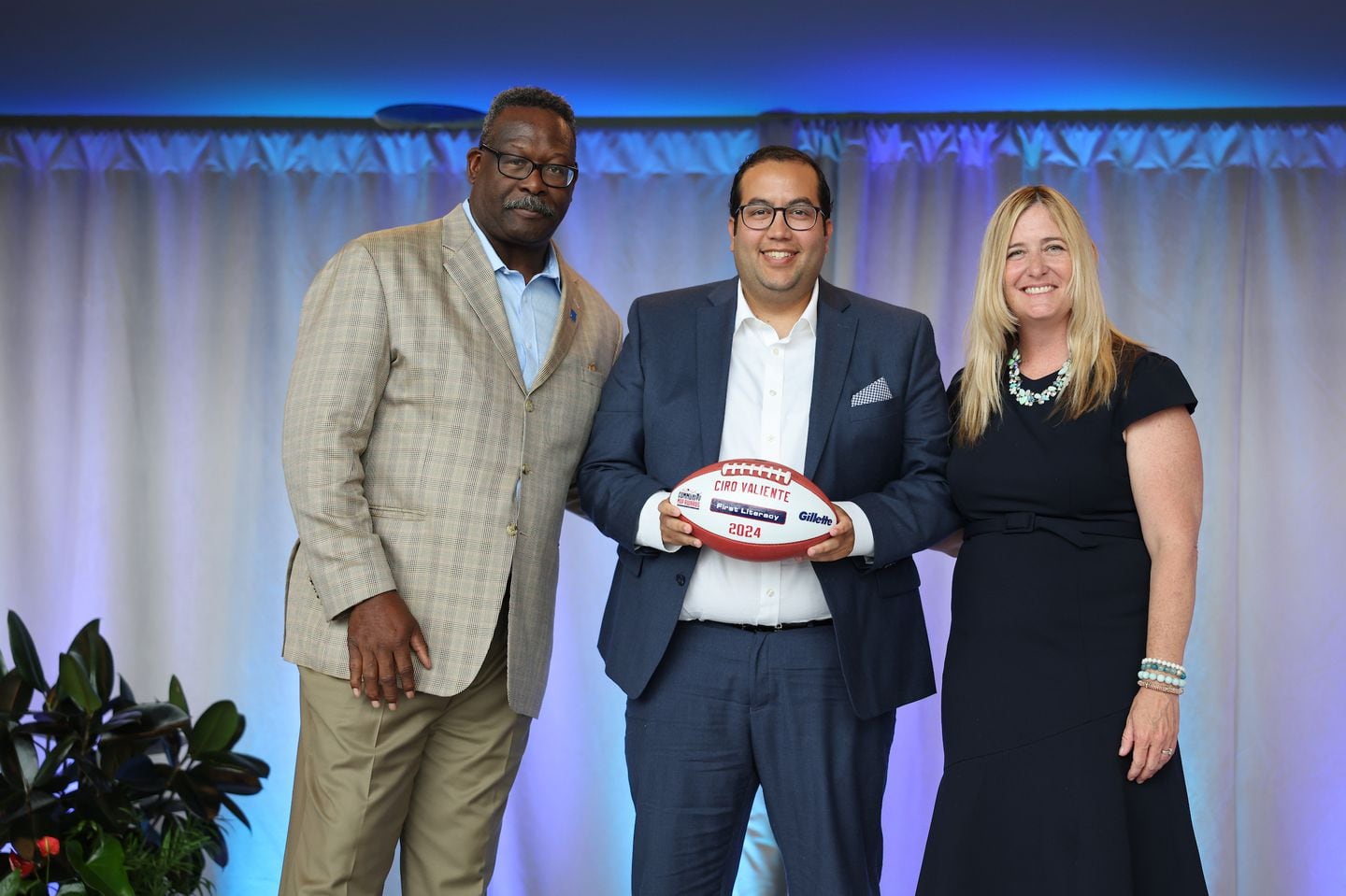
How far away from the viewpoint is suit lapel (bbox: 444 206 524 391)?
243 cm

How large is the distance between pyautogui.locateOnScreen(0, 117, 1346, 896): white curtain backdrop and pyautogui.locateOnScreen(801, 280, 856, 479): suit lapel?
1897 millimetres

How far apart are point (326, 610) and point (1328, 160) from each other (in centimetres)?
363

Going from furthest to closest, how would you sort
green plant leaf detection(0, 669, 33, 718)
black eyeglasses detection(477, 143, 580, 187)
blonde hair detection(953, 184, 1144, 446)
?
green plant leaf detection(0, 669, 33, 718), black eyeglasses detection(477, 143, 580, 187), blonde hair detection(953, 184, 1144, 446)

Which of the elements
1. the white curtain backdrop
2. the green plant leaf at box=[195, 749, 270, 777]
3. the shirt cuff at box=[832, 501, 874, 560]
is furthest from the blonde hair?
the green plant leaf at box=[195, 749, 270, 777]

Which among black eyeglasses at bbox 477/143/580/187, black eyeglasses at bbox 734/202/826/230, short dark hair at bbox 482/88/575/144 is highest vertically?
short dark hair at bbox 482/88/575/144

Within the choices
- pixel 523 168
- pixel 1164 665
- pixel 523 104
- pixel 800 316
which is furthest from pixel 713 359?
pixel 1164 665

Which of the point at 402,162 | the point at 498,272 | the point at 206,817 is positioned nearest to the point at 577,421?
the point at 498,272

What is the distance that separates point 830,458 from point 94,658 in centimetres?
237

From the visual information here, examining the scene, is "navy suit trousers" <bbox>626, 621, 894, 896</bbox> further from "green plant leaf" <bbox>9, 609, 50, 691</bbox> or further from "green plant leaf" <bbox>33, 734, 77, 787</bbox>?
"green plant leaf" <bbox>9, 609, 50, 691</bbox>

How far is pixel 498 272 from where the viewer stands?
8.28 feet

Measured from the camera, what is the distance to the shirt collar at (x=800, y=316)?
2.43m

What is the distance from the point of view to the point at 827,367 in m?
2.38

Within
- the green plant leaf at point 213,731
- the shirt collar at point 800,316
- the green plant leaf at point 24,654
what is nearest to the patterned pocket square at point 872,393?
the shirt collar at point 800,316

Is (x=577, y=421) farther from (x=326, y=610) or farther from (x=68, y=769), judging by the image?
(x=68, y=769)
